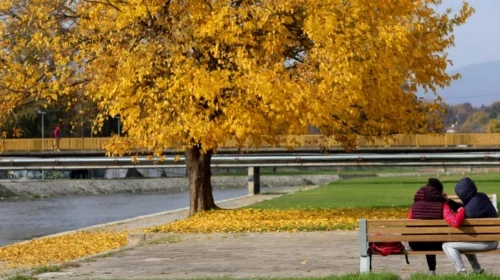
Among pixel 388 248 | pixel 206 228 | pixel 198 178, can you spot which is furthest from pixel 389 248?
pixel 198 178

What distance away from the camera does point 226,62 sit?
2550cm

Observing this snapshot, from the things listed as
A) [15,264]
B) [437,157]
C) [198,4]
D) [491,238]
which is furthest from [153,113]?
[437,157]

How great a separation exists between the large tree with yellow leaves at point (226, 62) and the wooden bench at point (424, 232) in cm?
984

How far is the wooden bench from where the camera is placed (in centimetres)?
1370

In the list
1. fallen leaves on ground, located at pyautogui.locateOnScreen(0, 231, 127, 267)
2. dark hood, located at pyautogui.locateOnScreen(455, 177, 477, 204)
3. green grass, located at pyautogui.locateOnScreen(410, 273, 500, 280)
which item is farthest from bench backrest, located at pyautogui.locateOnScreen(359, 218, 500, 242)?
fallen leaves on ground, located at pyautogui.locateOnScreen(0, 231, 127, 267)

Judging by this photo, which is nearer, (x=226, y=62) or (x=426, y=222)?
(x=426, y=222)

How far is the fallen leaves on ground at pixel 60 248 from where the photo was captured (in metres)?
20.6

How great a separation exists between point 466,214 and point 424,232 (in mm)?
665

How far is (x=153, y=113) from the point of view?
25.9 meters

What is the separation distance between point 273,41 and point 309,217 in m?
5.18

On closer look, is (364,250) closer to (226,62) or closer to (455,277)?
(455,277)

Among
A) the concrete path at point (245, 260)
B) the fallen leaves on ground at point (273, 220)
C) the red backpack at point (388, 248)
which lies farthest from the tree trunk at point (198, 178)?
the red backpack at point (388, 248)

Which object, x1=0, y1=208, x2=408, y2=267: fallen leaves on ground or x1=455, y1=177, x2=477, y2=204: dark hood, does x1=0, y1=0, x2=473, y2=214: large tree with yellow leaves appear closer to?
x1=0, y1=208, x2=408, y2=267: fallen leaves on ground

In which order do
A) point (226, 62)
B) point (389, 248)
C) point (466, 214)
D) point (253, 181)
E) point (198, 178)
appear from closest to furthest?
point (389, 248)
point (466, 214)
point (226, 62)
point (198, 178)
point (253, 181)
